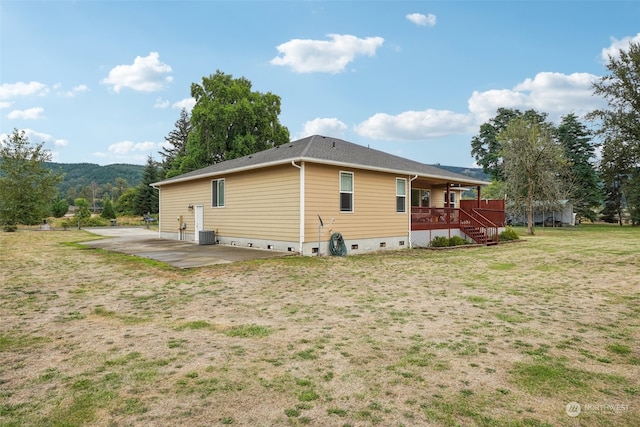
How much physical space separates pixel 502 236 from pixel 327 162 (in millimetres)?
11941

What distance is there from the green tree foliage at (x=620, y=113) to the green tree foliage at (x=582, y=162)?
16.5 meters

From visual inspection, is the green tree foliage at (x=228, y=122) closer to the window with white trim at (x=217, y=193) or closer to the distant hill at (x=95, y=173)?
the window with white trim at (x=217, y=193)

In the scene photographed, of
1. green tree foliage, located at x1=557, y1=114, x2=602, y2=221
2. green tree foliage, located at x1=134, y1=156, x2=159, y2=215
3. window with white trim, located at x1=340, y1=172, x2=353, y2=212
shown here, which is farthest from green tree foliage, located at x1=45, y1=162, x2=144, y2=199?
window with white trim, located at x1=340, y1=172, x2=353, y2=212

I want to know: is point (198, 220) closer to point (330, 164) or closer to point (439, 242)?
point (330, 164)

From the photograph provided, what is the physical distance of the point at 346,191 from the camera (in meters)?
13.0

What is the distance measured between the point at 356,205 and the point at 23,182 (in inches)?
1047

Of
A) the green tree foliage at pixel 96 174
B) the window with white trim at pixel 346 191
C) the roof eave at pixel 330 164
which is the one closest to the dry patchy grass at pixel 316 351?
the roof eave at pixel 330 164

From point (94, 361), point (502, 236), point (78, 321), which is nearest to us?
point (94, 361)

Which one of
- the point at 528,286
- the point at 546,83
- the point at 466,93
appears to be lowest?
the point at 528,286

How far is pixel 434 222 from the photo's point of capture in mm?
16344

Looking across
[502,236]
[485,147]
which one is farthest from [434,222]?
[485,147]

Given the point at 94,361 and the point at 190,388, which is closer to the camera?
the point at 190,388

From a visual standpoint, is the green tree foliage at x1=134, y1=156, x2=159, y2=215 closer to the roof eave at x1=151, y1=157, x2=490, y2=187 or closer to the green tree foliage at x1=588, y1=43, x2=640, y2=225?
the roof eave at x1=151, y1=157, x2=490, y2=187

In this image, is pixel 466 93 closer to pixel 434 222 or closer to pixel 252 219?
pixel 434 222
